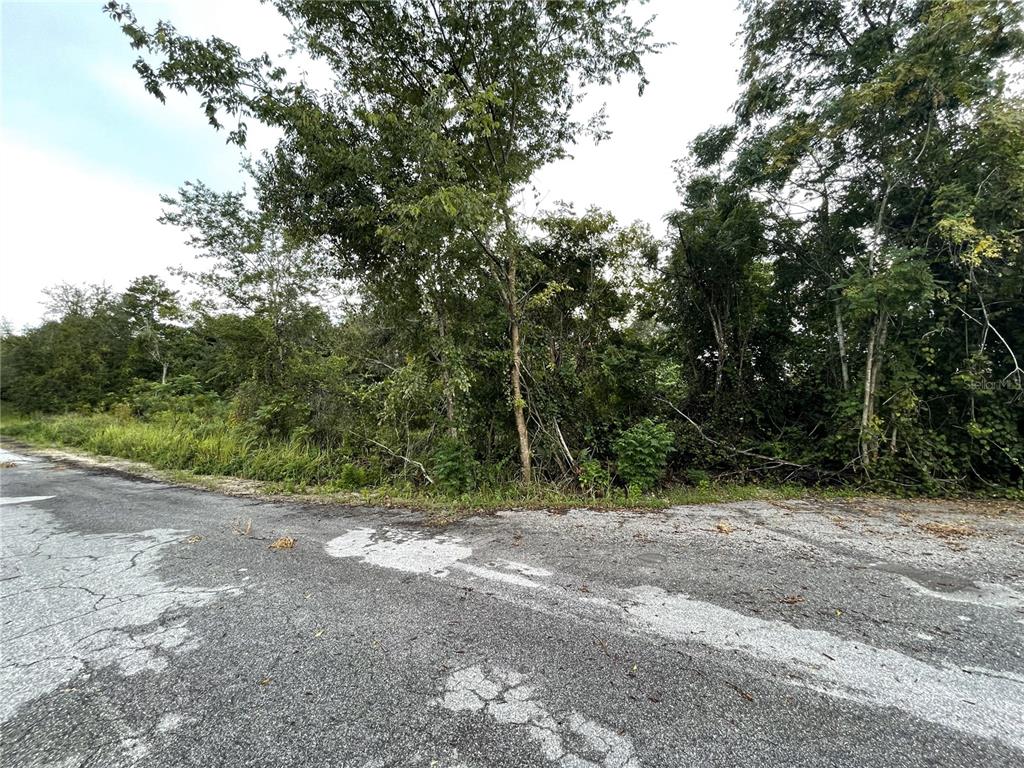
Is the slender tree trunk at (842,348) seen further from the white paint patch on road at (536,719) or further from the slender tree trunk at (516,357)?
the white paint patch on road at (536,719)

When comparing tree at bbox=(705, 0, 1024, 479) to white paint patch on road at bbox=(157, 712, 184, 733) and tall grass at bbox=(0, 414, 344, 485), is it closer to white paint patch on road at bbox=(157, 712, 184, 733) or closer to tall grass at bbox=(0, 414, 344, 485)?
white paint patch on road at bbox=(157, 712, 184, 733)

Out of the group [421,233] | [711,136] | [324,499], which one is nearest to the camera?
[421,233]

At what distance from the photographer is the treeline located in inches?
175

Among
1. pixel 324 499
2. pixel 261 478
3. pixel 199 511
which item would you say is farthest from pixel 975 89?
pixel 261 478

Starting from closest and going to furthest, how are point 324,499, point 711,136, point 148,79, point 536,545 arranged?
point 536,545 → point 148,79 → point 324,499 → point 711,136

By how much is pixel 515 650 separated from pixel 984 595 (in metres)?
2.81

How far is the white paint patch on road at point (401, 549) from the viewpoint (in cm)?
272

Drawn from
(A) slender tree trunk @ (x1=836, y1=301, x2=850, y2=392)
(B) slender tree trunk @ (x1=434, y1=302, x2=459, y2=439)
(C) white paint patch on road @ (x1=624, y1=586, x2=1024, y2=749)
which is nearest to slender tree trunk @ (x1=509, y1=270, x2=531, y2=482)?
(B) slender tree trunk @ (x1=434, y1=302, x2=459, y2=439)

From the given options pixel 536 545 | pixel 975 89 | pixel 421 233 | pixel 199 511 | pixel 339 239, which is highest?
pixel 975 89

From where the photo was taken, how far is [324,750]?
123cm

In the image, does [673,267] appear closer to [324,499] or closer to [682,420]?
[682,420]

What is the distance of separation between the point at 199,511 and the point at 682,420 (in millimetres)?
6859

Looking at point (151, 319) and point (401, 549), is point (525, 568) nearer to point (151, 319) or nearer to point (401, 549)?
point (401, 549)

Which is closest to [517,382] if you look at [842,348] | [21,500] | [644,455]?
[644,455]
